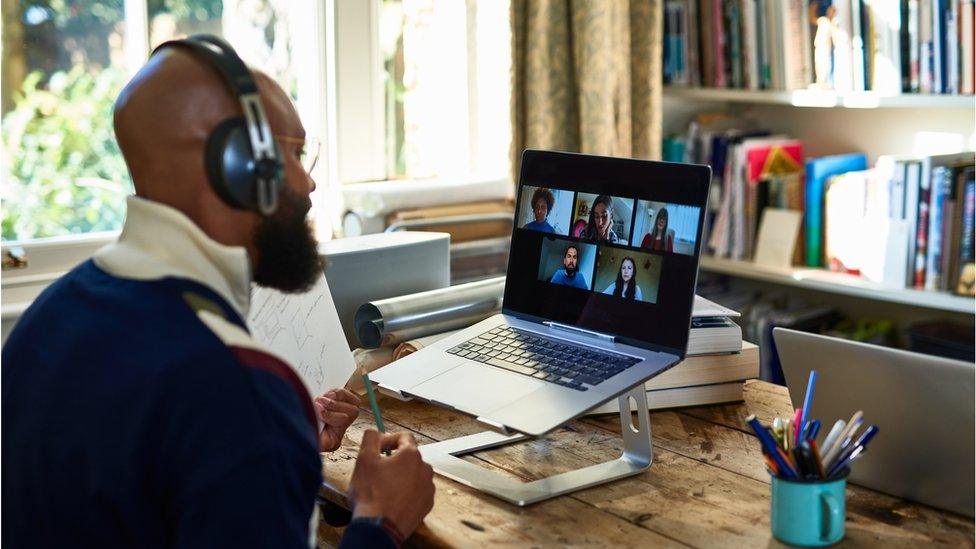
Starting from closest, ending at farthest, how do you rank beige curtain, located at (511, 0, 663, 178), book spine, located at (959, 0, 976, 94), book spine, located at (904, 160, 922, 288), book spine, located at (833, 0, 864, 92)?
book spine, located at (959, 0, 976, 94), book spine, located at (904, 160, 922, 288), book spine, located at (833, 0, 864, 92), beige curtain, located at (511, 0, 663, 178)

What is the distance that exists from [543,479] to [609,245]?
0.31 metres

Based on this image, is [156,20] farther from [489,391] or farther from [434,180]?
[489,391]

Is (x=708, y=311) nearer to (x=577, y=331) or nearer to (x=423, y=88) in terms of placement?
(x=577, y=331)

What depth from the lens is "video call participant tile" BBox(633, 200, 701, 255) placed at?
4.10ft

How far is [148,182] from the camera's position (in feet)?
3.13

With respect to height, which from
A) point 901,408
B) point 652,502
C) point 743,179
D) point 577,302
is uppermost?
point 743,179

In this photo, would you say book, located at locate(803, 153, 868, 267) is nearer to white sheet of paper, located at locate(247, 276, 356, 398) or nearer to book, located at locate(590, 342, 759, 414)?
book, located at locate(590, 342, 759, 414)

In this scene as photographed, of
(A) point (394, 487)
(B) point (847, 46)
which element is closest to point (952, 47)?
(B) point (847, 46)

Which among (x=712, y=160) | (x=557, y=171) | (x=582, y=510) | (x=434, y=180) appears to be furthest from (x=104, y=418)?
(x=712, y=160)

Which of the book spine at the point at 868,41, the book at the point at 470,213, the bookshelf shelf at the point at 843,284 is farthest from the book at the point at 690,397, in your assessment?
the book spine at the point at 868,41

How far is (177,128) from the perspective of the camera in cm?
94

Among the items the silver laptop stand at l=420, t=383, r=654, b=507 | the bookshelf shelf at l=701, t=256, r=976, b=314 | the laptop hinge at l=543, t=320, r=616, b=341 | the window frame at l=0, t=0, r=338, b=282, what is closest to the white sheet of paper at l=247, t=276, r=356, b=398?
the silver laptop stand at l=420, t=383, r=654, b=507

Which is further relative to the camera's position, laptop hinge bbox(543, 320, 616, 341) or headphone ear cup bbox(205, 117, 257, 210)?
laptop hinge bbox(543, 320, 616, 341)

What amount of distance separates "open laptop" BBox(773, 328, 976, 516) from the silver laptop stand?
199mm
